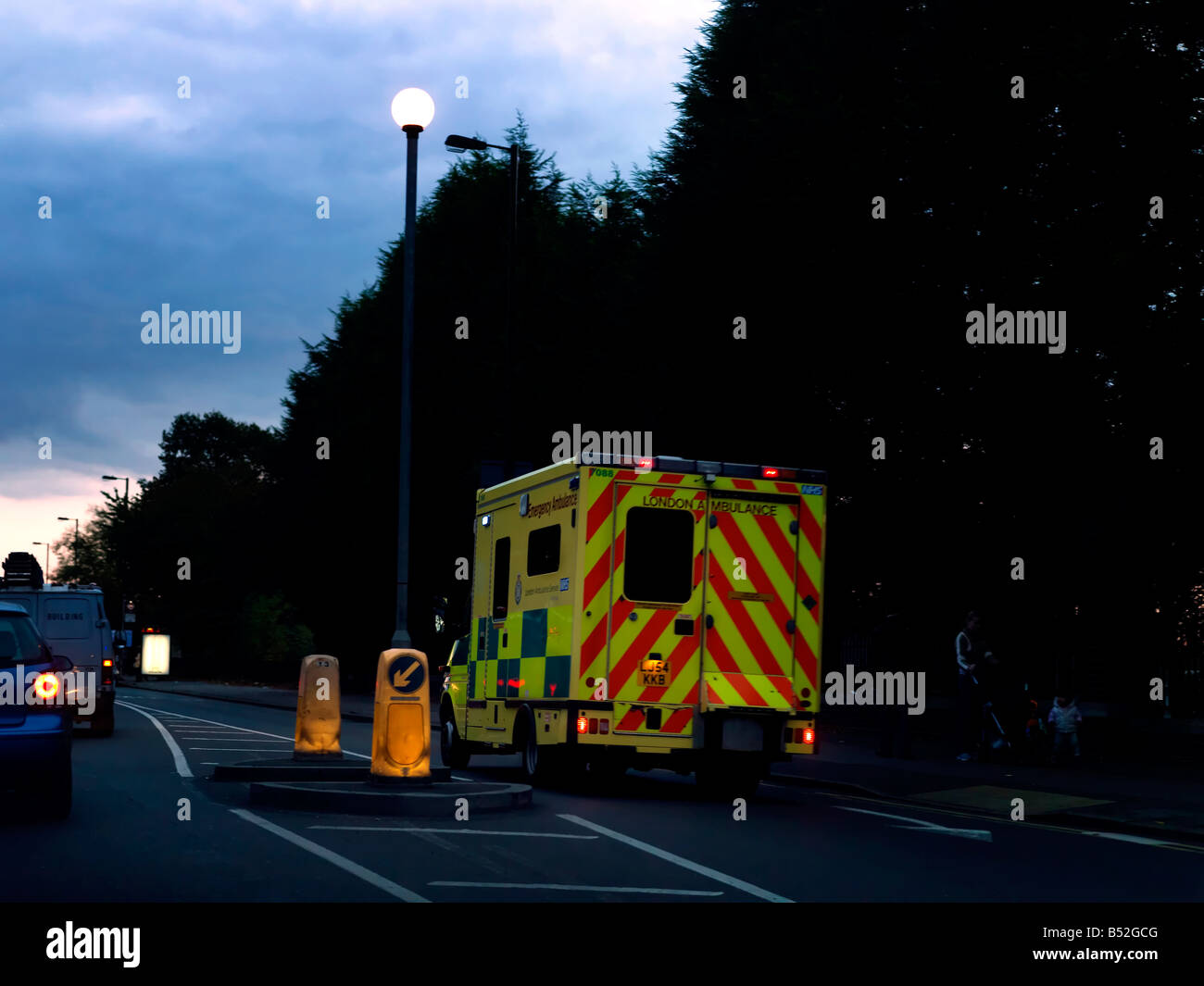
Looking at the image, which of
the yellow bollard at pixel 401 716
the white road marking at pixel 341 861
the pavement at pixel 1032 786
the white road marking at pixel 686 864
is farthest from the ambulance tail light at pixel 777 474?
the white road marking at pixel 341 861

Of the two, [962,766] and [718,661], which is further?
[962,766]

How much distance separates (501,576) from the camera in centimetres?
1764

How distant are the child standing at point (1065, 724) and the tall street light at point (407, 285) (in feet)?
28.2

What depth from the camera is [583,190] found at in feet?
131

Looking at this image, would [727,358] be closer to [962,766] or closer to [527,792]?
[962,766]

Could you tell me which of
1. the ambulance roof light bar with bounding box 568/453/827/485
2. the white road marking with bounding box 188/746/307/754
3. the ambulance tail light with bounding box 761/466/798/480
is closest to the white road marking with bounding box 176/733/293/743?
the white road marking with bounding box 188/746/307/754

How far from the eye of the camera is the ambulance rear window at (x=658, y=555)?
50.0 feet

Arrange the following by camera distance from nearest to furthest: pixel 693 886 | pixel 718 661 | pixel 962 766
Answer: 1. pixel 693 886
2. pixel 718 661
3. pixel 962 766

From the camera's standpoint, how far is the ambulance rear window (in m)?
15.2

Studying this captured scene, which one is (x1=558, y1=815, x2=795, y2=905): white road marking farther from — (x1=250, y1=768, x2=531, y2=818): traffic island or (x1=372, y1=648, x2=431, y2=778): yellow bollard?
(x1=372, y1=648, x2=431, y2=778): yellow bollard

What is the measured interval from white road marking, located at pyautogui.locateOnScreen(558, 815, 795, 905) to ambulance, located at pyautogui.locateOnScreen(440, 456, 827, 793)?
2363 mm

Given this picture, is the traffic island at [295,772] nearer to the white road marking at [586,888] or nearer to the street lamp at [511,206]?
the white road marking at [586,888]
